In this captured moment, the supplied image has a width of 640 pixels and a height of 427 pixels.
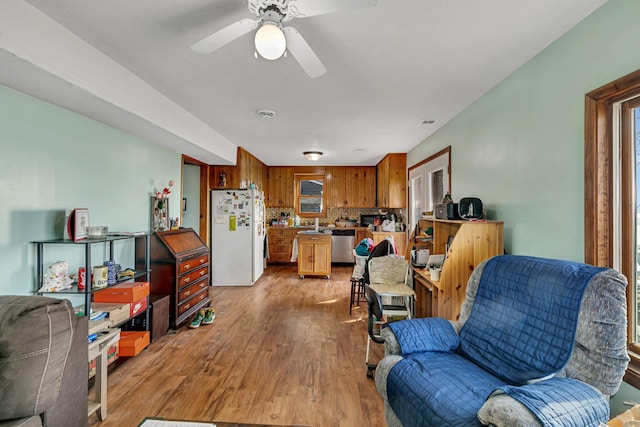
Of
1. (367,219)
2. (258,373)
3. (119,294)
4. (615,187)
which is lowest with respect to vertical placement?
(258,373)

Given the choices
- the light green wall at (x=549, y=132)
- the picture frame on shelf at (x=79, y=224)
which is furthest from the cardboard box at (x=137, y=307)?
the light green wall at (x=549, y=132)

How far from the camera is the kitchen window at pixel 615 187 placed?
140 centimetres

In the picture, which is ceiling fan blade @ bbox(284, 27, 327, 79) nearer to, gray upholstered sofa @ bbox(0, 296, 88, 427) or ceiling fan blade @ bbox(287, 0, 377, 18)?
ceiling fan blade @ bbox(287, 0, 377, 18)

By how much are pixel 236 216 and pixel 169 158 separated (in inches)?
57.6

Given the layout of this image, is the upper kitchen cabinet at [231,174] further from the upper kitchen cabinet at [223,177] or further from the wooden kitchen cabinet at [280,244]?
the wooden kitchen cabinet at [280,244]

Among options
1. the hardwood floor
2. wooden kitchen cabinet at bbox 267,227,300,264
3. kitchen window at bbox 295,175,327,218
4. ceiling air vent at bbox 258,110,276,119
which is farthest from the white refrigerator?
kitchen window at bbox 295,175,327,218

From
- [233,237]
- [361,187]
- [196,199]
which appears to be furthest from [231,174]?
[361,187]

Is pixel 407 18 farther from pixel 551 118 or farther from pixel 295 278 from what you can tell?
pixel 295 278

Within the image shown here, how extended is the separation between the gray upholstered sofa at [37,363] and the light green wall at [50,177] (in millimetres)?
832

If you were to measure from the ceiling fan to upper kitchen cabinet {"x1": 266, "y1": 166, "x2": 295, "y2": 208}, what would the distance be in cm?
525

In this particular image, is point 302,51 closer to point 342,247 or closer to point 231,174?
point 231,174

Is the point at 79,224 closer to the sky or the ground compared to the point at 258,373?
closer to the sky

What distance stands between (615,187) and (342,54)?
1742 mm

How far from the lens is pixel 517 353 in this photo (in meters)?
1.41
